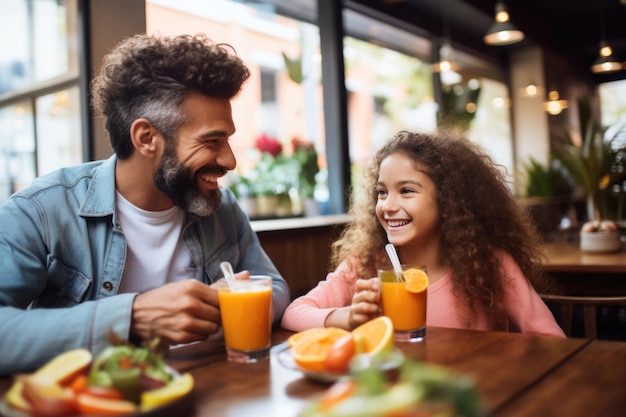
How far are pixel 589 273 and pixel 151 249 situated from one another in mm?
2221

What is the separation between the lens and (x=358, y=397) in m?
0.55

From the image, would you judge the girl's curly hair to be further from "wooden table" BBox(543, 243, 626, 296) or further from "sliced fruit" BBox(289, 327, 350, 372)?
"wooden table" BBox(543, 243, 626, 296)

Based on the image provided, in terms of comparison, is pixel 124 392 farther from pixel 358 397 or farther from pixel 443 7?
pixel 443 7

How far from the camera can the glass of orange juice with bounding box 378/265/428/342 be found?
129cm

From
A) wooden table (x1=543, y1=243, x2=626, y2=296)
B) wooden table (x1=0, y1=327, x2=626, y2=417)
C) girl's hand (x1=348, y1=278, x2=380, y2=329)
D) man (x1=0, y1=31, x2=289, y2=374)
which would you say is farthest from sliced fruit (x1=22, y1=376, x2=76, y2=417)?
wooden table (x1=543, y1=243, x2=626, y2=296)

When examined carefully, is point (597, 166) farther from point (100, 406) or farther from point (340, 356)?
point (100, 406)

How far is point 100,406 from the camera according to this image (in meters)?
0.80

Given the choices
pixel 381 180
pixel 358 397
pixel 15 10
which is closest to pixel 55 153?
pixel 15 10

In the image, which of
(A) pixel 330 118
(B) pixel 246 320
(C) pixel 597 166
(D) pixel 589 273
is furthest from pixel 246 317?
(A) pixel 330 118

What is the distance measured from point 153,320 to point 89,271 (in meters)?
0.41

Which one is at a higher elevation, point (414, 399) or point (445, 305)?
point (414, 399)

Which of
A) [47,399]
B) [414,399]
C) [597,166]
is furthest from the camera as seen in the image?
[597,166]

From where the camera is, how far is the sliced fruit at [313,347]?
104 cm

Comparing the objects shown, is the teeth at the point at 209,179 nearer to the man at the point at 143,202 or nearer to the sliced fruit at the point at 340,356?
the man at the point at 143,202
